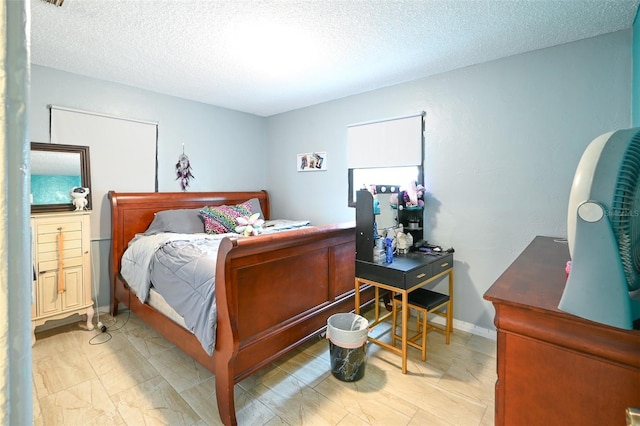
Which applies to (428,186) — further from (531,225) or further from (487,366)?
(487,366)

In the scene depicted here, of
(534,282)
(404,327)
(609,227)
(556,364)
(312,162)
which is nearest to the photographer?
(609,227)

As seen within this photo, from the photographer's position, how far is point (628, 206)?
0.72m

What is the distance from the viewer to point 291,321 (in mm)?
2176

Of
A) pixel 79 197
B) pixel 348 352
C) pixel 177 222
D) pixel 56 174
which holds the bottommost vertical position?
pixel 348 352

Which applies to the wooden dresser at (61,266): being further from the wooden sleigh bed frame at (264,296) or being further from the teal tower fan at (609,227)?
the teal tower fan at (609,227)

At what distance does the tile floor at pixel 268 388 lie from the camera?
1.82 meters

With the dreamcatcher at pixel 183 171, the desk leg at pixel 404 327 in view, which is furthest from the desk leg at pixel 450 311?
the dreamcatcher at pixel 183 171

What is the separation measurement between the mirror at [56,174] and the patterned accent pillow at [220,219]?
1.06 metres

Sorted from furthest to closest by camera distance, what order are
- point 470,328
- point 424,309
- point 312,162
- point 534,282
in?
point 312,162, point 470,328, point 424,309, point 534,282

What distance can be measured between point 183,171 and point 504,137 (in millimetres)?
3302

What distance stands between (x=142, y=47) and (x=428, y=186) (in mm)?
2669

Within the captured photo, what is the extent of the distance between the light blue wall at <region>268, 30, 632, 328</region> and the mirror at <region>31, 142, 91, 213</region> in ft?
9.30

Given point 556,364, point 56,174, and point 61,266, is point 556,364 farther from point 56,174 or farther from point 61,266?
point 56,174

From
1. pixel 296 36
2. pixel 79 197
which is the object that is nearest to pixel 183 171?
pixel 79 197
